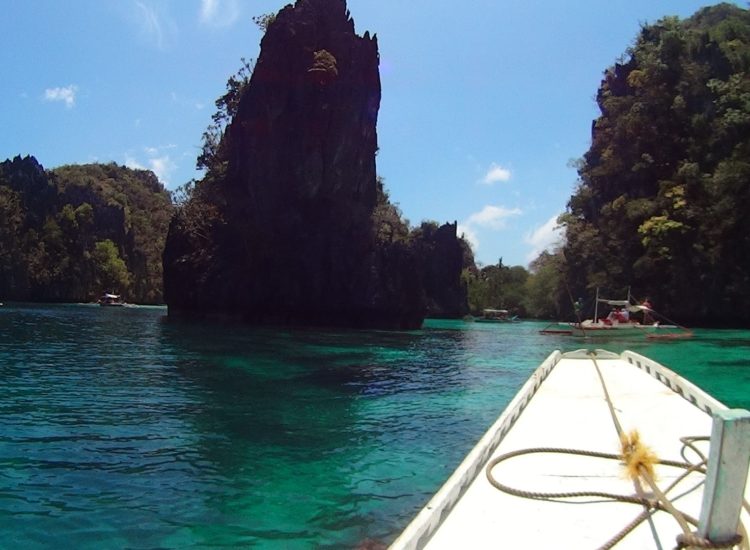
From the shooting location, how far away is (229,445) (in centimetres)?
815

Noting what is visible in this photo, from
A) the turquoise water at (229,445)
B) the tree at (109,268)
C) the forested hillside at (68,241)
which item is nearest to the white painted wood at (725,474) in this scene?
the turquoise water at (229,445)

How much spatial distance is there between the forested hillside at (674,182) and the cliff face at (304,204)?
17.7m

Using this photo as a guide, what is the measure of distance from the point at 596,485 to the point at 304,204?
47.7 meters

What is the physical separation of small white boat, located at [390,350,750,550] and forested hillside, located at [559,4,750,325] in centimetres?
4013

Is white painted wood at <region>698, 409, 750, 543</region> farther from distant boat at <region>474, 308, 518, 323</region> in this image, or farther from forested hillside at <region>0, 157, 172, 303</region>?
forested hillside at <region>0, 157, 172, 303</region>

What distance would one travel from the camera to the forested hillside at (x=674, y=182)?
4141 centimetres

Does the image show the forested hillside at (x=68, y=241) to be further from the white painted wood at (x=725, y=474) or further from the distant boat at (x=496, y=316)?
the white painted wood at (x=725, y=474)

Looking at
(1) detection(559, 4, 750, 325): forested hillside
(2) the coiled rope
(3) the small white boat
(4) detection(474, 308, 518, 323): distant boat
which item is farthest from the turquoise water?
(4) detection(474, 308, 518, 323): distant boat

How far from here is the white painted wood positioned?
94.3 inches

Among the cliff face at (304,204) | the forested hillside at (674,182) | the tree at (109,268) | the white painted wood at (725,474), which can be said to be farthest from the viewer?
the tree at (109,268)

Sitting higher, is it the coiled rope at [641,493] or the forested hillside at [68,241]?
the forested hillside at [68,241]

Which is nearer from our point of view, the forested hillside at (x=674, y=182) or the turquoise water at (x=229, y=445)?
the turquoise water at (x=229, y=445)

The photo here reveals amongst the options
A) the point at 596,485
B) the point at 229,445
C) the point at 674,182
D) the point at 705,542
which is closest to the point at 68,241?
the point at 674,182

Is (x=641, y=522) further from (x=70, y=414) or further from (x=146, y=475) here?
(x=70, y=414)
